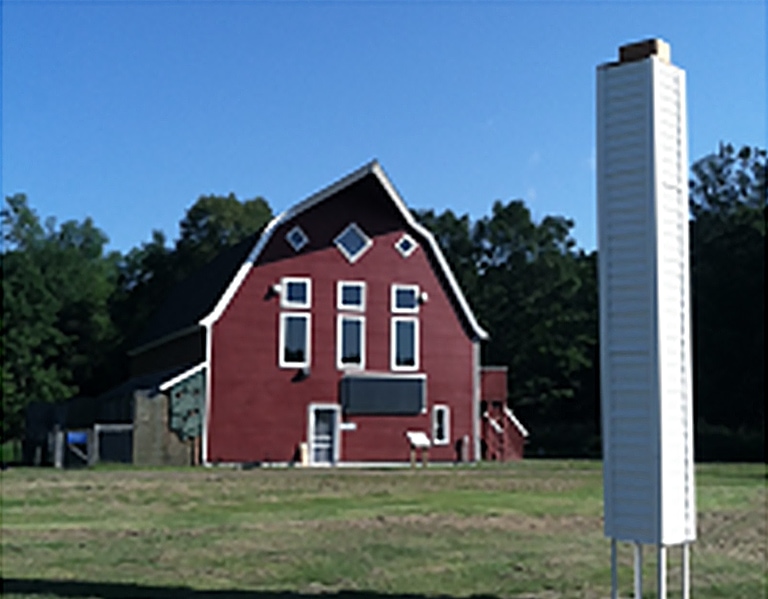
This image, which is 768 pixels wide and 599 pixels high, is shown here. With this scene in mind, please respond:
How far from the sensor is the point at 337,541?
36.5 ft

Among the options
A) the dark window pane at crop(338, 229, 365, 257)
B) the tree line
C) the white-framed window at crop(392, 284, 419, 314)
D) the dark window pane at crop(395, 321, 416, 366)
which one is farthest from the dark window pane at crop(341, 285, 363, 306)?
the tree line

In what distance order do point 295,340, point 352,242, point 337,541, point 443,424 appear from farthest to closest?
point 443,424 < point 352,242 < point 295,340 < point 337,541

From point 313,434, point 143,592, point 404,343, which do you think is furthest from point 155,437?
point 143,592

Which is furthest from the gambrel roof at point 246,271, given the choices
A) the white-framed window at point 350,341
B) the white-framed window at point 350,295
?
the white-framed window at point 350,341

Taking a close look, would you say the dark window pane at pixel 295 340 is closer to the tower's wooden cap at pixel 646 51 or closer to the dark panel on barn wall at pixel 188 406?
the dark panel on barn wall at pixel 188 406

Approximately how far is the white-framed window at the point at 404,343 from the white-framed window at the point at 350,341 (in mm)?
999

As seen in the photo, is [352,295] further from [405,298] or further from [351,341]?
[405,298]

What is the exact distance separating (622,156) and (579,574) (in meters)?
3.93

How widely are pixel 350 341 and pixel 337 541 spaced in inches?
791

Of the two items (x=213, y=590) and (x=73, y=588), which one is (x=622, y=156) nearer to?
(x=213, y=590)

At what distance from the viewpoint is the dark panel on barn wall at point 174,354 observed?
100ft

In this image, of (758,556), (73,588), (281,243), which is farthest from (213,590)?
(281,243)

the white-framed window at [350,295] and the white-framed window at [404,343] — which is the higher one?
the white-framed window at [350,295]

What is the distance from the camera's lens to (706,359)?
50344mm
